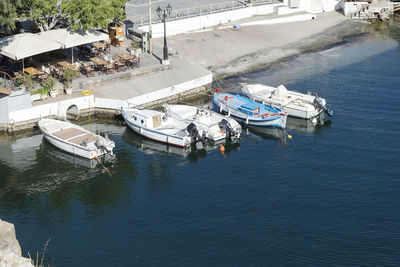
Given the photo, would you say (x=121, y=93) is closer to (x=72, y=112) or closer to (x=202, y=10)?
(x=72, y=112)

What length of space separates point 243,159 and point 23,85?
2231 cm

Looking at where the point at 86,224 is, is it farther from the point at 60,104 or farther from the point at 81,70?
the point at 81,70

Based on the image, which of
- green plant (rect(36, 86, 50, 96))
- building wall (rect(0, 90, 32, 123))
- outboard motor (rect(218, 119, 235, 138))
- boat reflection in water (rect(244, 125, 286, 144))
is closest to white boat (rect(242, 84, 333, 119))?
boat reflection in water (rect(244, 125, 286, 144))

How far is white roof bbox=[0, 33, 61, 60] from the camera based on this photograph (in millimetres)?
55312

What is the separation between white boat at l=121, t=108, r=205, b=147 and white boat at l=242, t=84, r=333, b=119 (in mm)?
10175

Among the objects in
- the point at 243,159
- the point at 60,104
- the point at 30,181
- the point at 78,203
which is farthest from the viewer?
Answer: the point at 60,104

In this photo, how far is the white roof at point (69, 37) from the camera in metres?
58.1

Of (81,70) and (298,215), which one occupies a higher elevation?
(81,70)

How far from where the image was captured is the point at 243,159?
49.1 metres

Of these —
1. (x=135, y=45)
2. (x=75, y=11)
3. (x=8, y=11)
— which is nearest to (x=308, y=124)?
(x=135, y=45)

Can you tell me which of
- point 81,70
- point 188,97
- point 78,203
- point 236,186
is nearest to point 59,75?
point 81,70

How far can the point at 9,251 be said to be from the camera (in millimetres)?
27859

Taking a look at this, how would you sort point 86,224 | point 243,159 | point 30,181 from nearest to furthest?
point 86,224 → point 30,181 → point 243,159

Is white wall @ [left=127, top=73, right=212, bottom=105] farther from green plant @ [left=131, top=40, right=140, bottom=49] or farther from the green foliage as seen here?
green plant @ [left=131, top=40, right=140, bottom=49]
